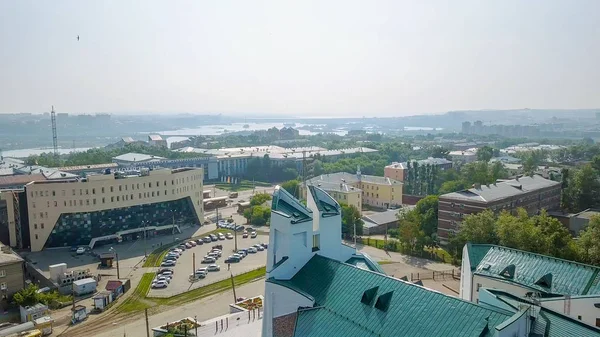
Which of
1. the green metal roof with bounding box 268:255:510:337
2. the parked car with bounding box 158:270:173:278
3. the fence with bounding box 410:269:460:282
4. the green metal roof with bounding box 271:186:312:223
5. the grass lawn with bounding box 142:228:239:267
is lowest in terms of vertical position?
the grass lawn with bounding box 142:228:239:267

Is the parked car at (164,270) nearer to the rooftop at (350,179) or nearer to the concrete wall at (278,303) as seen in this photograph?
the concrete wall at (278,303)

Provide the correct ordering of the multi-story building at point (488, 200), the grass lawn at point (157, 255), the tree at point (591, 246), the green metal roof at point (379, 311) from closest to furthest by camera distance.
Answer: the green metal roof at point (379, 311) < the tree at point (591, 246) < the grass lawn at point (157, 255) < the multi-story building at point (488, 200)

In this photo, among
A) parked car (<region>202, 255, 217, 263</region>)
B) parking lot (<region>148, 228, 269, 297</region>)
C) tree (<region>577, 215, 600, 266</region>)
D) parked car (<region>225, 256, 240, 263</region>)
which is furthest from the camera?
parked car (<region>225, 256, 240, 263</region>)

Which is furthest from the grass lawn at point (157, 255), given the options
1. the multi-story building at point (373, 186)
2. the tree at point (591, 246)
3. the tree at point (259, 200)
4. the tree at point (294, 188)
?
the tree at point (591, 246)

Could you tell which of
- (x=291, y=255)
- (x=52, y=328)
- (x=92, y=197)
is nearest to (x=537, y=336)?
(x=291, y=255)

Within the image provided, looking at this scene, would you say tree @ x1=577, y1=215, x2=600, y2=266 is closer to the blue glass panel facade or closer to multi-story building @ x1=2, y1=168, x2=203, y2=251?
multi-story building @ x1=2, y1=168, x2=203, y2=251

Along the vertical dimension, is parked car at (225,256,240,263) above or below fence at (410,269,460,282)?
below

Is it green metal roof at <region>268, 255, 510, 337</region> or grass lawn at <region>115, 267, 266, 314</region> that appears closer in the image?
green metal roof at <region>268, 255, 510, 337</region>

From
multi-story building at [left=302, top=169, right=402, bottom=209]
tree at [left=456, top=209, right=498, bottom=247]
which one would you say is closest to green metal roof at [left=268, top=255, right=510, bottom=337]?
tree at [left=456, top=209, right=498, bottom=247]
